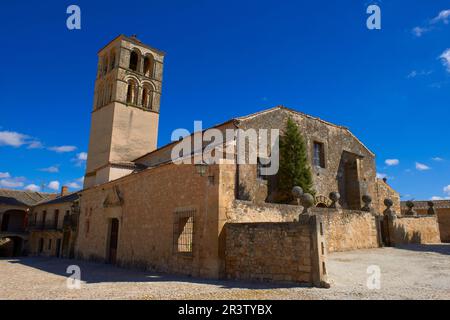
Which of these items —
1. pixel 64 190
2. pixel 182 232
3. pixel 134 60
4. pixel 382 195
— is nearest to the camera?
pixel 182 232

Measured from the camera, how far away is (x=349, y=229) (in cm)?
1312

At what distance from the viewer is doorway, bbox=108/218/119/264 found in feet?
48.5

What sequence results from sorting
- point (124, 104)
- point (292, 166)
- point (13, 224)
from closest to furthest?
point (292, 166), point (124, 104), point (13, 224)

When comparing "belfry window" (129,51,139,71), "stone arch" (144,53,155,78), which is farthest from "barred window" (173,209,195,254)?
"belfry window" (129,51,139,71)

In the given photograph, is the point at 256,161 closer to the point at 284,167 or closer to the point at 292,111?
the point at 284,167

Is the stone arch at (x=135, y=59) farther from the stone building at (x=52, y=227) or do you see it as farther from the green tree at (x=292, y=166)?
the green tree at (x=292, y=166)

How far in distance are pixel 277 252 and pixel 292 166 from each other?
678cm

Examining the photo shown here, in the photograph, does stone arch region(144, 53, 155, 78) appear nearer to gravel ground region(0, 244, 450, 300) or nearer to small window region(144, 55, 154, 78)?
small window region(144, 55, 154, 78)

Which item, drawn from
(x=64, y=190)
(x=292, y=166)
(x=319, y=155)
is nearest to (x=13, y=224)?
(x=64, y=190)

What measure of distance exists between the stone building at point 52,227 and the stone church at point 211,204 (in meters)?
3.98

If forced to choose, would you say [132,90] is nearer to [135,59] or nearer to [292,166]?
[135,59]

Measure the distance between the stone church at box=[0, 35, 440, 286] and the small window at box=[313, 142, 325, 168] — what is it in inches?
2.2
